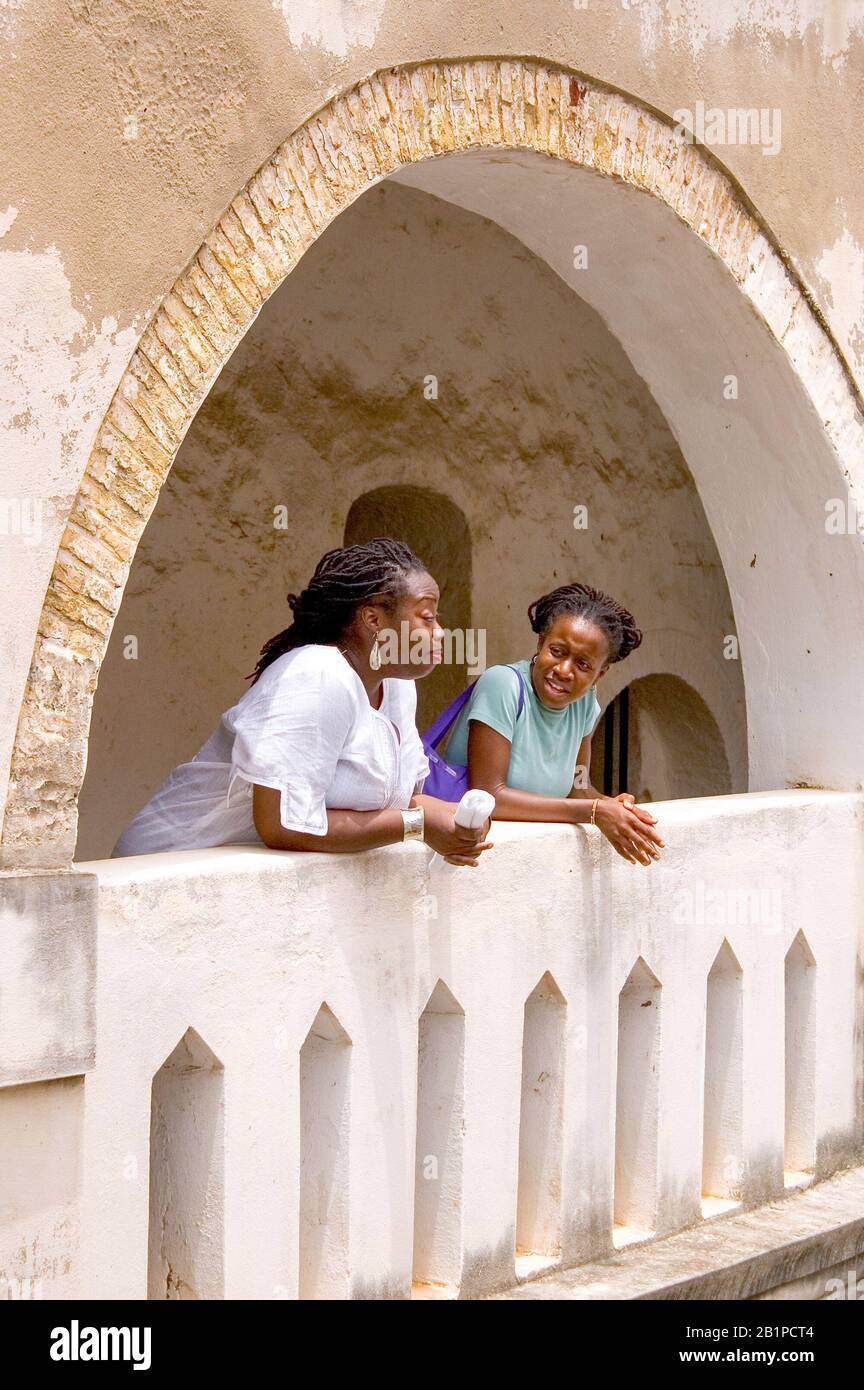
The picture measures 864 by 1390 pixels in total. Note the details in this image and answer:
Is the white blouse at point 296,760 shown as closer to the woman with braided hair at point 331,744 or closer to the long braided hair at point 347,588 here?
the woman with braided hair at point 331,744

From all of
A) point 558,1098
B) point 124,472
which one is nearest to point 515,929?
point 558,1098

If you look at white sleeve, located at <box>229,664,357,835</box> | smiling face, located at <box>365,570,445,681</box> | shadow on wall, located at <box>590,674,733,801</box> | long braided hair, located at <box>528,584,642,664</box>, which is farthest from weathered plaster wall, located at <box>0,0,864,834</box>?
shadow on wall, located at <box>590,674,733,801</box>

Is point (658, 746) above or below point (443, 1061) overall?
above

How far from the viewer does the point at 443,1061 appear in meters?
4.08

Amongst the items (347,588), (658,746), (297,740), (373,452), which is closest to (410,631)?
(347,588)

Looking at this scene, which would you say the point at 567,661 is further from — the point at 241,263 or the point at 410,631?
the point at 241,263

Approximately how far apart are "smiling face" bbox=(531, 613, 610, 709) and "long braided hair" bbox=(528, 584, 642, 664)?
29 millimetres

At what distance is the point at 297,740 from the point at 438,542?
158 inches

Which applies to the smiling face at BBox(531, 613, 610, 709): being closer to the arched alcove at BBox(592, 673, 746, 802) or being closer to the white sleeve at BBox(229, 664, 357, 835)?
Result: the white sleeve at BBox(229, 664, 357, 835)

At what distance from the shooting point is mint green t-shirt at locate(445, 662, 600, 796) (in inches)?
178

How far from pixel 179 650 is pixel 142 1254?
3691mm

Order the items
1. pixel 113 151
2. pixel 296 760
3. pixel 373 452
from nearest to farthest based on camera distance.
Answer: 1. pixel 113 151
2. pixel 296 760
3. pixel 373 452

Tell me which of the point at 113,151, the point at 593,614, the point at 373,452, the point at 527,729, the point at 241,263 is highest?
the point at 373,452

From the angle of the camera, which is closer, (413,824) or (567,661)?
(413,824)
